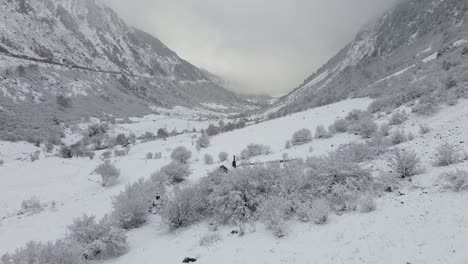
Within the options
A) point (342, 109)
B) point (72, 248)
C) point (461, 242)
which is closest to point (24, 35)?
point (342, 109)

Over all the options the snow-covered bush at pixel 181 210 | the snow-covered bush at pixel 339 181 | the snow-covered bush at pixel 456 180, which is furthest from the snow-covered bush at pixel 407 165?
the snow-covered bush at pixel 181 210

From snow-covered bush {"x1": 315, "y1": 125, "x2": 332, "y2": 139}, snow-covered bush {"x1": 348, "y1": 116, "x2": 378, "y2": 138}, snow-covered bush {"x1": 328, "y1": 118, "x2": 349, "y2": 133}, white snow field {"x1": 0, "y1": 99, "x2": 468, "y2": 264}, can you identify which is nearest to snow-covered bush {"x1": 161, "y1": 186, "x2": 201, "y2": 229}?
white snow field {"x1": 0, "y1": 99, "x2": 468, "y2": 264}

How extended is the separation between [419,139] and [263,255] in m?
7.81

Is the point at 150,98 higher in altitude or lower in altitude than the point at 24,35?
lower

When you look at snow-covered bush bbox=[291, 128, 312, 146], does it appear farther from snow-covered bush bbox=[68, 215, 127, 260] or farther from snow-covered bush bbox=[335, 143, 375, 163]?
snow-covered bush bbox=[68, 215, 127, 260]

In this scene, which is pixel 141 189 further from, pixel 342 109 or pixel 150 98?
pixel 150 98

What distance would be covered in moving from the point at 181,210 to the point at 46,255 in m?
3.72

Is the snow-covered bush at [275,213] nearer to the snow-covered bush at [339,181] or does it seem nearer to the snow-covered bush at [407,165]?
the snow-covered bush at [339,181]

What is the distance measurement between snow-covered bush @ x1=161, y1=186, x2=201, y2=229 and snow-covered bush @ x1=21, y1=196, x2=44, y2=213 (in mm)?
6382

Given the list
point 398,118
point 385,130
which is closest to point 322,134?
point 398,118

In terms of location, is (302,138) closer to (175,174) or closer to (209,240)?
(175,174)

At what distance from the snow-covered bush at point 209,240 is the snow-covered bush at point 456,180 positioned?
548 centimetres

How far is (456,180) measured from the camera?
26.4 ft

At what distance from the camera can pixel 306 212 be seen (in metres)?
9.10
